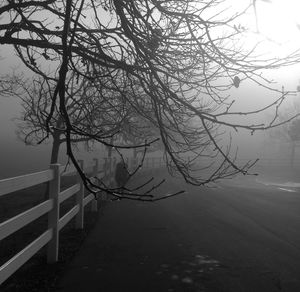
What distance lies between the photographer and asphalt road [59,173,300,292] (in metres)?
5.77

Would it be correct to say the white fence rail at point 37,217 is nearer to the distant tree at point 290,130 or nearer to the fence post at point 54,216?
the fence post at point 54,216

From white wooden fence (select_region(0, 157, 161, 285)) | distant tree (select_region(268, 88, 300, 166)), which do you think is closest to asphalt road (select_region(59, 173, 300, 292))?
white wooden fence (select_region(0, 157, 161, 285))

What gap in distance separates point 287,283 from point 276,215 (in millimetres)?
6690

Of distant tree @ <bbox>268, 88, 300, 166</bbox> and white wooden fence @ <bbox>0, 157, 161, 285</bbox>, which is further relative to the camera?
distant tree @ <bbox>268, 88, 300, 166</bbox>

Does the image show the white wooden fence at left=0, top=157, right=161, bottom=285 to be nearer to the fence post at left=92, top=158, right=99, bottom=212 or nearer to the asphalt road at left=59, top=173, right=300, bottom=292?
the asphalt road at left=59, top=173, right=300, bottom=292

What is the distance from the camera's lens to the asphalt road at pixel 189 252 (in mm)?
5773

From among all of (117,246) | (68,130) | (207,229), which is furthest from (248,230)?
(68,130)

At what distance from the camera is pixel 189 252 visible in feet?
24.5

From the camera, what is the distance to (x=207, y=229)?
9.73 meters

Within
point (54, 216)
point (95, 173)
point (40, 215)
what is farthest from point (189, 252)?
point (95, 173)

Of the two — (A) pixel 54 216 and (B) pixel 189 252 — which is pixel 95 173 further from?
(A) pixel 54 216

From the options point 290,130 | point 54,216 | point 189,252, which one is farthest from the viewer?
point 290,130

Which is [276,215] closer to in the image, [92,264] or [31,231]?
[31,231]

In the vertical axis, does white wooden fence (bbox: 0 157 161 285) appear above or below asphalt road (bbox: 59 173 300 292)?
above
